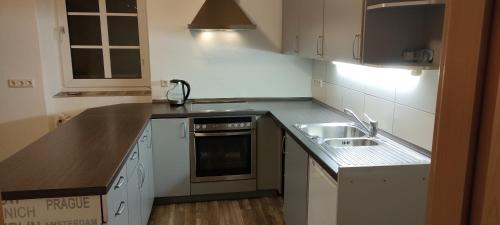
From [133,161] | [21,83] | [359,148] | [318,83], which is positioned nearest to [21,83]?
[21,83]

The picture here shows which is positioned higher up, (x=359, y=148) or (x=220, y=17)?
(x=220, y=17)

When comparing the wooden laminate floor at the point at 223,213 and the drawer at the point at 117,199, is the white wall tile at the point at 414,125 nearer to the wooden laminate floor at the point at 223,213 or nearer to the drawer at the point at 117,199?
the wooden laminate floor at the point at 223,213

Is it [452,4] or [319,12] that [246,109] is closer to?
[319,12]

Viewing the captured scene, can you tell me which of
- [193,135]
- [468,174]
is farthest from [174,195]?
[468,174]

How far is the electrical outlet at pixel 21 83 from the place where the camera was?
3.50 meters

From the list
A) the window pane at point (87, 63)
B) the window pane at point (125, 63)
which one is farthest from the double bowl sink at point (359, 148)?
Answer: the window pane at point (87, 63)

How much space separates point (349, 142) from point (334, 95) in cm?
96

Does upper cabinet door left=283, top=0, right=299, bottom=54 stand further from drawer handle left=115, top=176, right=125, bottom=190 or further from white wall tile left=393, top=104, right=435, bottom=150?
drawer handle left=115, top=176, right=125, bottom=190

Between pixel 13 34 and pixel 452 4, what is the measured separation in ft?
12.6

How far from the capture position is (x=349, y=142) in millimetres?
2471

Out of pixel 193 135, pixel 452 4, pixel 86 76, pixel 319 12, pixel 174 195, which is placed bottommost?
pixel 174 195

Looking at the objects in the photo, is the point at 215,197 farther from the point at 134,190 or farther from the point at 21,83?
→ the point at 21,83

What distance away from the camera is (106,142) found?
7.54 feet

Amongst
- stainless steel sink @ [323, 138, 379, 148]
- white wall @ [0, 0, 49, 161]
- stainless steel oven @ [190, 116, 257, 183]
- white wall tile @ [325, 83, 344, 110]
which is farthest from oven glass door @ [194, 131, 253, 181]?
white wall @ [0, 0, 49, 161]
